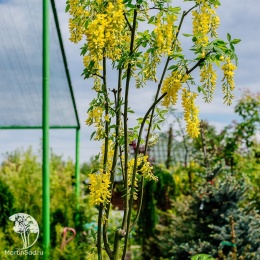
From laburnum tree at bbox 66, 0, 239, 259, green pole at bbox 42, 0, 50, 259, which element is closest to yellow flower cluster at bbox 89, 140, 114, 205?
laburnum tree at bbox 66, 0, 239, 259

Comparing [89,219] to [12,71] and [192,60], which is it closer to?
[12,71]

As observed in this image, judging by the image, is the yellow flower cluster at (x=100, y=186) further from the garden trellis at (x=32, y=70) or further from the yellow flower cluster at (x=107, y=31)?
the garden trellis at (x=32, y=70)

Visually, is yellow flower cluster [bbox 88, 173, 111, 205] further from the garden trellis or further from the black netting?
the black netting

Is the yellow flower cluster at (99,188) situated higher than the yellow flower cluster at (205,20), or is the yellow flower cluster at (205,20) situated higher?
the yellow flower cluster at (205,20)

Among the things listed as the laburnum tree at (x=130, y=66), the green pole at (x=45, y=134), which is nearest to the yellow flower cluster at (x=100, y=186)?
the laburnum tree at (x=130, y=66)

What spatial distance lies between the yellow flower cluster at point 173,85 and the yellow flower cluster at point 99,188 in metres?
0.41

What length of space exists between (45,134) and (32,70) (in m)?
0.91

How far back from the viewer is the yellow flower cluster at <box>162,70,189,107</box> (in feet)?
7.93

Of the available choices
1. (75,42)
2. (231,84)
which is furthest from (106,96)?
(231,84)

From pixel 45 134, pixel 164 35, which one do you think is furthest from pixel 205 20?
pixel 45 134

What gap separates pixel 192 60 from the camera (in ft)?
7.88

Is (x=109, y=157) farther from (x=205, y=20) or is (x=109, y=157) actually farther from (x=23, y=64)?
(x=23, y=64)

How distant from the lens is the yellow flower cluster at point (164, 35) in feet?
7.93

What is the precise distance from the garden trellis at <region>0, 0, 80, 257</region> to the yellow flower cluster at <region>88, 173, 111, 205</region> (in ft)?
8.98
